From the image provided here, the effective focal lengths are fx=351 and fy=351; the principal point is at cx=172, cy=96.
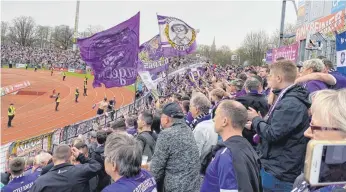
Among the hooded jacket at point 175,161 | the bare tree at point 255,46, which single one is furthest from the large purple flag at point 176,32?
the bare tree at point 255,46

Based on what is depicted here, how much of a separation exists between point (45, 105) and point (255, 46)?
46.0 metres

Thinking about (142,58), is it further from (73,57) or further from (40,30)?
(40,30)

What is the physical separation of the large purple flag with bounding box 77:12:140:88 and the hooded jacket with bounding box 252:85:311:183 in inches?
281

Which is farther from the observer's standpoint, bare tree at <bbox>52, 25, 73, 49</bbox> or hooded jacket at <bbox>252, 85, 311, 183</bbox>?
bare tree at <bbox>52, 25, 73, 49</bbox>

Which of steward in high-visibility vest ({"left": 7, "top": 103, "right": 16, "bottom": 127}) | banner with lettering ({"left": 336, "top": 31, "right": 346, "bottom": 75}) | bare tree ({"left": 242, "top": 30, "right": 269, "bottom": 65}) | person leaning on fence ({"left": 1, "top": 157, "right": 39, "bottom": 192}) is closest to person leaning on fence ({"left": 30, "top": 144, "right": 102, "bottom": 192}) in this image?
person leaning on fence ({"left": 1, "top": 157, "right": 39, "bottom": 192})

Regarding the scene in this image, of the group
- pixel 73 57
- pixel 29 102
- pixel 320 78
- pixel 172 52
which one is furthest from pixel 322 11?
pixel 73 57

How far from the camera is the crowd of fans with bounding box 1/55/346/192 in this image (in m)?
2.71

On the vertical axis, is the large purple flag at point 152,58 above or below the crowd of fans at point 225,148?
above

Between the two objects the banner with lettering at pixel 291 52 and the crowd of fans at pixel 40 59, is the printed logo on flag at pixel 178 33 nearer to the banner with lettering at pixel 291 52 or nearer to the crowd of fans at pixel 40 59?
the banner with lettering at pixel 291 52

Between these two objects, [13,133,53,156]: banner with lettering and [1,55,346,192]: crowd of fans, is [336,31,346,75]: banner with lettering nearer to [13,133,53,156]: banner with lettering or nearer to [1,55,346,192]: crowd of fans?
[1,55,346,192]: crowd of fans

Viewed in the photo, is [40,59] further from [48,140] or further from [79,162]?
[79,162]

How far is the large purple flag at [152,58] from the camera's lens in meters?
14.6

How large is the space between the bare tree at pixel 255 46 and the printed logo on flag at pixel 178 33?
52.4 meters

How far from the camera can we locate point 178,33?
13.5m
